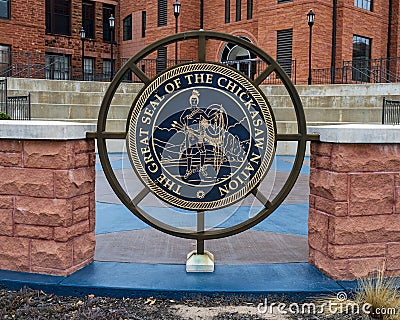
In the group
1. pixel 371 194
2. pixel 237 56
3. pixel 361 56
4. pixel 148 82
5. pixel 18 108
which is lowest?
pixel 371 194

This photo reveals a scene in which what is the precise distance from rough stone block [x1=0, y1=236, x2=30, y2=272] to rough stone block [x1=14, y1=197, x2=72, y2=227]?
8.0 inches

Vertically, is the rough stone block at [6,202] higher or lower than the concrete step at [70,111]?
lower

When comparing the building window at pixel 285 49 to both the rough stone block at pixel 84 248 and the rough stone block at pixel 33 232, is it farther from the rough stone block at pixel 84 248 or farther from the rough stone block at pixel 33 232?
the rough stone block at pixel 33 232

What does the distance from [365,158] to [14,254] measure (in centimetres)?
329

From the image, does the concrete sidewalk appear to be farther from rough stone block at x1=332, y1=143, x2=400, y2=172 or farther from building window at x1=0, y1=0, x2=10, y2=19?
building window at x1=0, y1=0, x2=10, y2=19

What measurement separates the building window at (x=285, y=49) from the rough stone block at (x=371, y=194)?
18.9 meters

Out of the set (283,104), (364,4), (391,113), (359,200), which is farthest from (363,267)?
(364,4)

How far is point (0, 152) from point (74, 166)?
718mm

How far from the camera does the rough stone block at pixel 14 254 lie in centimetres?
433

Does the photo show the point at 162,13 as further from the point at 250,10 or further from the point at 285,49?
the point at 285,49

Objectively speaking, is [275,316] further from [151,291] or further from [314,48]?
[314,48]

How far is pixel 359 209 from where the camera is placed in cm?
418

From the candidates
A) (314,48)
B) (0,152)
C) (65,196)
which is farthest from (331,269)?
(314,48)

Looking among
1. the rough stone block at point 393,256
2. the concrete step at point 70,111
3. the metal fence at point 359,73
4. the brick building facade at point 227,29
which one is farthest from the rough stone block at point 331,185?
the metal fence at point 359,73
